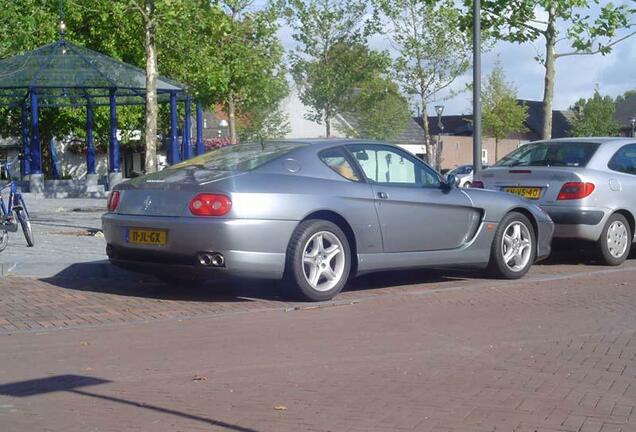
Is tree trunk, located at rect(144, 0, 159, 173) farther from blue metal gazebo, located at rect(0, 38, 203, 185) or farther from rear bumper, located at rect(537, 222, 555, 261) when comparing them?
blue metal gazebo, located at rect(0, 38, 203, 185)

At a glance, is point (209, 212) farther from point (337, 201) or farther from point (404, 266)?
point (404, 266)

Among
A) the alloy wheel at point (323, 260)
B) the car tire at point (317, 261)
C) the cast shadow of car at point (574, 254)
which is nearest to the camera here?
the car tire at point (317, 261)

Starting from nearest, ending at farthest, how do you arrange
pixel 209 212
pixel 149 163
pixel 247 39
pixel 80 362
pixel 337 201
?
1. pixel 80 362
2. pixel 209 212
3. pixel 337 201
4. pixel 149 163
5. pixel 247 39

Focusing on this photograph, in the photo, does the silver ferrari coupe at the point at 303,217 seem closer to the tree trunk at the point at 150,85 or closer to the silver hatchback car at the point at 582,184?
the silver hatchback car at the point at 582,184

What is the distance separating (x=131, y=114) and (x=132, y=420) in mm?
35596

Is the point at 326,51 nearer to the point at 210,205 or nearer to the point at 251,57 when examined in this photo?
the point at 251,57

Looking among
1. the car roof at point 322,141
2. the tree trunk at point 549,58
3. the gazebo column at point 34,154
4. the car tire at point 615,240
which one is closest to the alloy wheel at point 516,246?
the car tire at point 615,240

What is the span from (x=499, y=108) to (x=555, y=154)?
169 feet

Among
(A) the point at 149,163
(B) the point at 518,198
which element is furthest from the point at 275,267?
(A) the point at 149,163

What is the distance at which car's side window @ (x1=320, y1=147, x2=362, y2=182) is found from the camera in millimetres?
8586

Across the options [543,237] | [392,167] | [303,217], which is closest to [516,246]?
[543,237]

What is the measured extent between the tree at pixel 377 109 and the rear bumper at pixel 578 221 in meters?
27.3

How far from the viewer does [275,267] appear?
7887 millimetres

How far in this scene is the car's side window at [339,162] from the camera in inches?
338
